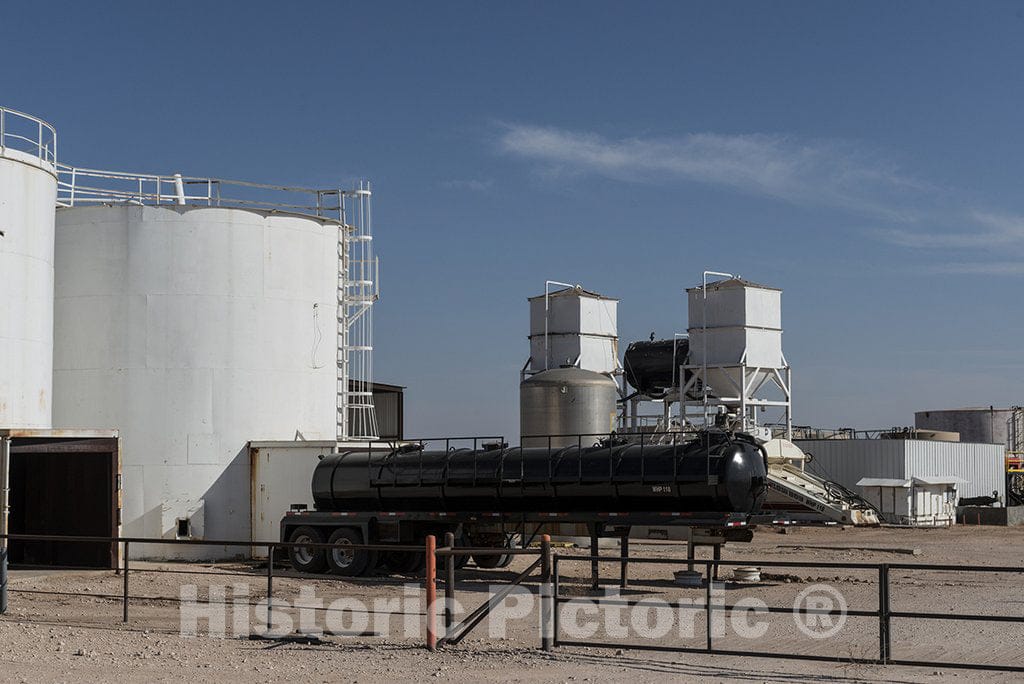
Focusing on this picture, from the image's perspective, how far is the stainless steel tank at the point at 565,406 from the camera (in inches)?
1217

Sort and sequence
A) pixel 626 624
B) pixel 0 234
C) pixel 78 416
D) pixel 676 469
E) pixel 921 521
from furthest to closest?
pixel 921 521
pixel 78 416
pixel 0 234
pixel 676 469
pixel 626 624

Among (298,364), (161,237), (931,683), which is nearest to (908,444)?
(298,364)

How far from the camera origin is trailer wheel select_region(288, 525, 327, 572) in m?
26.2

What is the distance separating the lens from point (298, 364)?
30172 millimetres

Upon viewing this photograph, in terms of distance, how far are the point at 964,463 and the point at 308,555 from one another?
107ft

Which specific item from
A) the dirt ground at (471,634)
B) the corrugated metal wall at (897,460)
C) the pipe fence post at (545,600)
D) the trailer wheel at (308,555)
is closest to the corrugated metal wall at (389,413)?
the corrugated metal wall at (897,460)

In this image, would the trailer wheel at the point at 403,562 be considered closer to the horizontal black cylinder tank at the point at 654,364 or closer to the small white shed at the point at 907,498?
the horizontal black cylinder tank at the point at 654,364

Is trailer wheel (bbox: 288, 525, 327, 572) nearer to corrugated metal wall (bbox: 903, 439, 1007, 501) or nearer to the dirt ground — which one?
the dirt ground

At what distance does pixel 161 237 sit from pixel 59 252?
2.27 metres

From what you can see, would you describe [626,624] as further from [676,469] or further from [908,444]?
[908,444]

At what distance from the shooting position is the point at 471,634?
1566cm

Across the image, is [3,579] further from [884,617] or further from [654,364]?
[654,364]

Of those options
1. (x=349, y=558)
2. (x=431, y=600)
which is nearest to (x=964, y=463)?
(x=349, y=558)

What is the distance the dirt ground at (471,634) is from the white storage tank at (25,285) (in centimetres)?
346
